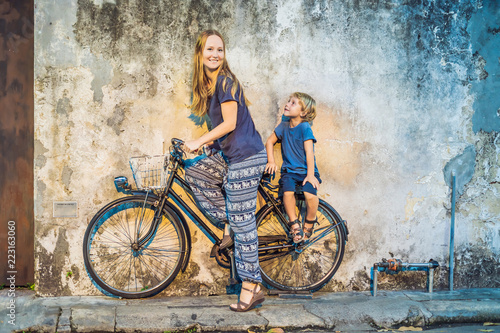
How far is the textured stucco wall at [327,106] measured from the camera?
193 inches

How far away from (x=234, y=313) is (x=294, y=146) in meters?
1.83

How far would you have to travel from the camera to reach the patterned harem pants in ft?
15.2

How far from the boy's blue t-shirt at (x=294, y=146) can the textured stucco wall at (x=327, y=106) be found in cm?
23

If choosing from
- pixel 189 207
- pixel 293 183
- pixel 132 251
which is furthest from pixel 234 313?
pixel 293 183

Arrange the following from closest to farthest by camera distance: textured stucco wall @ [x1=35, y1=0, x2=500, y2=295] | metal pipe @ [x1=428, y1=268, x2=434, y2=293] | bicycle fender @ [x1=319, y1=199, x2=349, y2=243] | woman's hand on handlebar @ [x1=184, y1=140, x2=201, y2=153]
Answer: woman's hand on handlebar @ [x1=184, y1=140, x2=201, y2=153] → textured stucco wall @ [x1=35, y1=0, x2=500, y2=295] → bicycle fender @ [x1=319, y1=199, x2=349, y2=243] → metal pipe @ [x1=428, y1=268, x2=434, y2=293]

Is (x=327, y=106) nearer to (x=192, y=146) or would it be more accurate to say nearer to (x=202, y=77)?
(x=202, y=77)

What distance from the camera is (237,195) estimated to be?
15.2ft

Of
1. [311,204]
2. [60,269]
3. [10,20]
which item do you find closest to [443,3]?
[311,204]

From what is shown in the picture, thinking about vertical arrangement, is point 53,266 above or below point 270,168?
below

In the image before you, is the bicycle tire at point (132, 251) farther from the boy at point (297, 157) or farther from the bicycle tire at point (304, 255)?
the boy at point (297, 157)

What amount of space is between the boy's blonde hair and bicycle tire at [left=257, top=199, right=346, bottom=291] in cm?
95

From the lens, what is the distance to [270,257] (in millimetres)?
5156

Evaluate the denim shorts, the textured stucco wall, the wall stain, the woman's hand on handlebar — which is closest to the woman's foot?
the denim shorts

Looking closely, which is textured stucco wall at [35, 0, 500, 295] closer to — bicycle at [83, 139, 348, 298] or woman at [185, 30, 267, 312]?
bicycle at [83, 139, 348, 298]
